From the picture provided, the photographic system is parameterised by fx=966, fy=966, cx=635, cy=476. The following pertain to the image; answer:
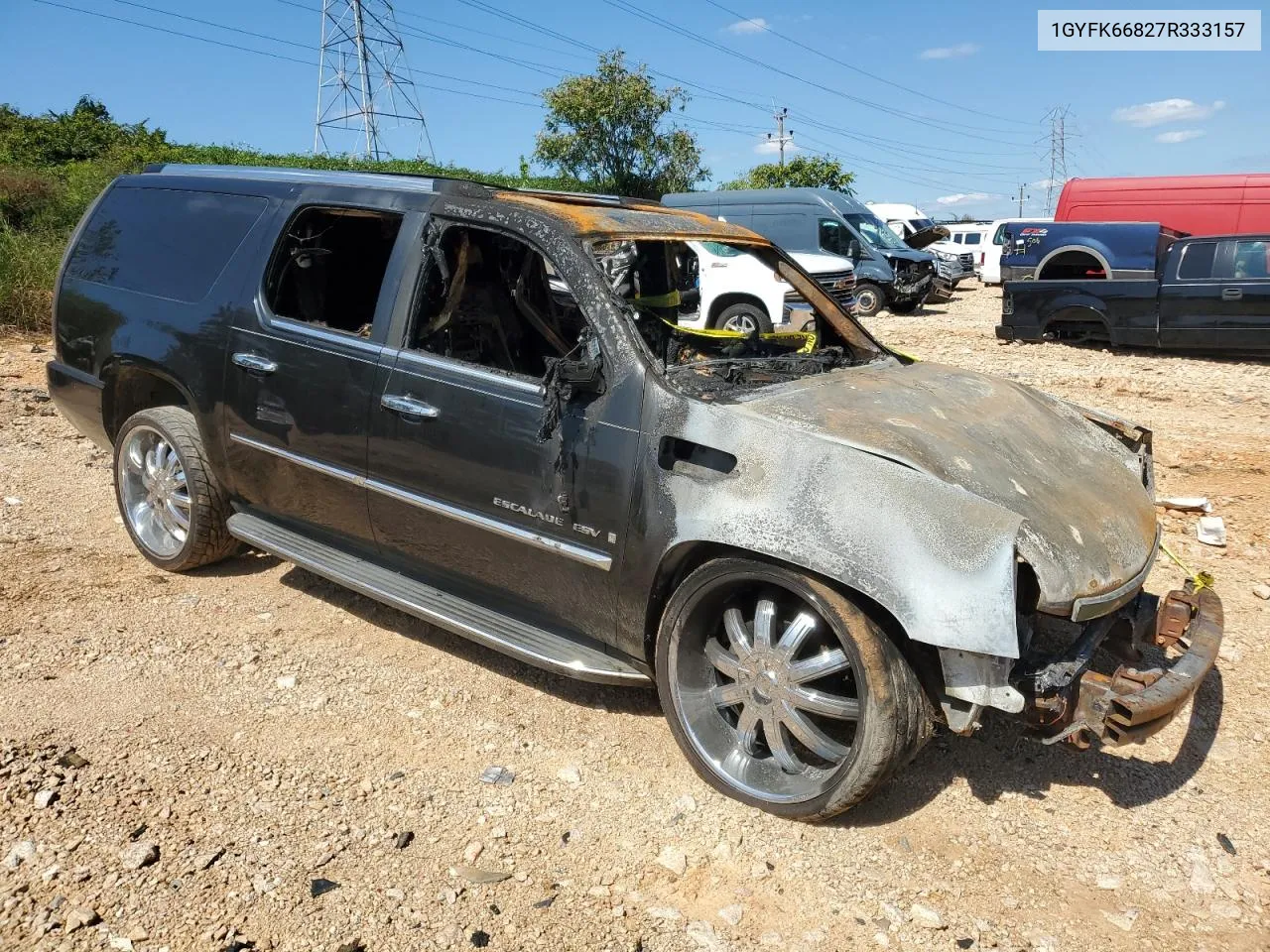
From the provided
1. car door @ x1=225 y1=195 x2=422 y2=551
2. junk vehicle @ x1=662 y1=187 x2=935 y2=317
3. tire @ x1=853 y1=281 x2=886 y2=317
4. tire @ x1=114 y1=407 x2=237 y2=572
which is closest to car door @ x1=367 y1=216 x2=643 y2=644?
car door @ x1=225 y1=195 x2=422 y2=551

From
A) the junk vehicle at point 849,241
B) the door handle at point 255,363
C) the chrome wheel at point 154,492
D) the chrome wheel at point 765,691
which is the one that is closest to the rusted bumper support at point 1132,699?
the chrome wheel at point 765,691

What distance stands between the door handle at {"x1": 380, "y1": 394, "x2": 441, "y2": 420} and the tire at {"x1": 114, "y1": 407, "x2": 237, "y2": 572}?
4.58 ft

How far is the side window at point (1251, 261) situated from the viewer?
11.9 m

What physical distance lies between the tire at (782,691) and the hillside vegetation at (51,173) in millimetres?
3020

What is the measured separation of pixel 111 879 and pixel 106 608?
209 cm

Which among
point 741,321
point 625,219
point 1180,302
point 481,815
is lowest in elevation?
point 481,815

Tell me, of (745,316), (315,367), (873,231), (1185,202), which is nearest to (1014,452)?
(315,367)

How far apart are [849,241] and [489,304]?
1588cm

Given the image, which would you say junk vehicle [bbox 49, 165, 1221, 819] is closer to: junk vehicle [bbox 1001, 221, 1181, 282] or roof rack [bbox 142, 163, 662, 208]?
roof rack [bbox 142, 163, 662, 208]

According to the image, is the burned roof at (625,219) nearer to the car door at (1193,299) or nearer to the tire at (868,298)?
the car door at (1193,299)

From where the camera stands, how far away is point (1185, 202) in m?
19.5

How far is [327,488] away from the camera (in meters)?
4.07

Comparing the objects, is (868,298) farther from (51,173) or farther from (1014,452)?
(1014,452)

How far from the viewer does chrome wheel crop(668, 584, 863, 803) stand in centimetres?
302
